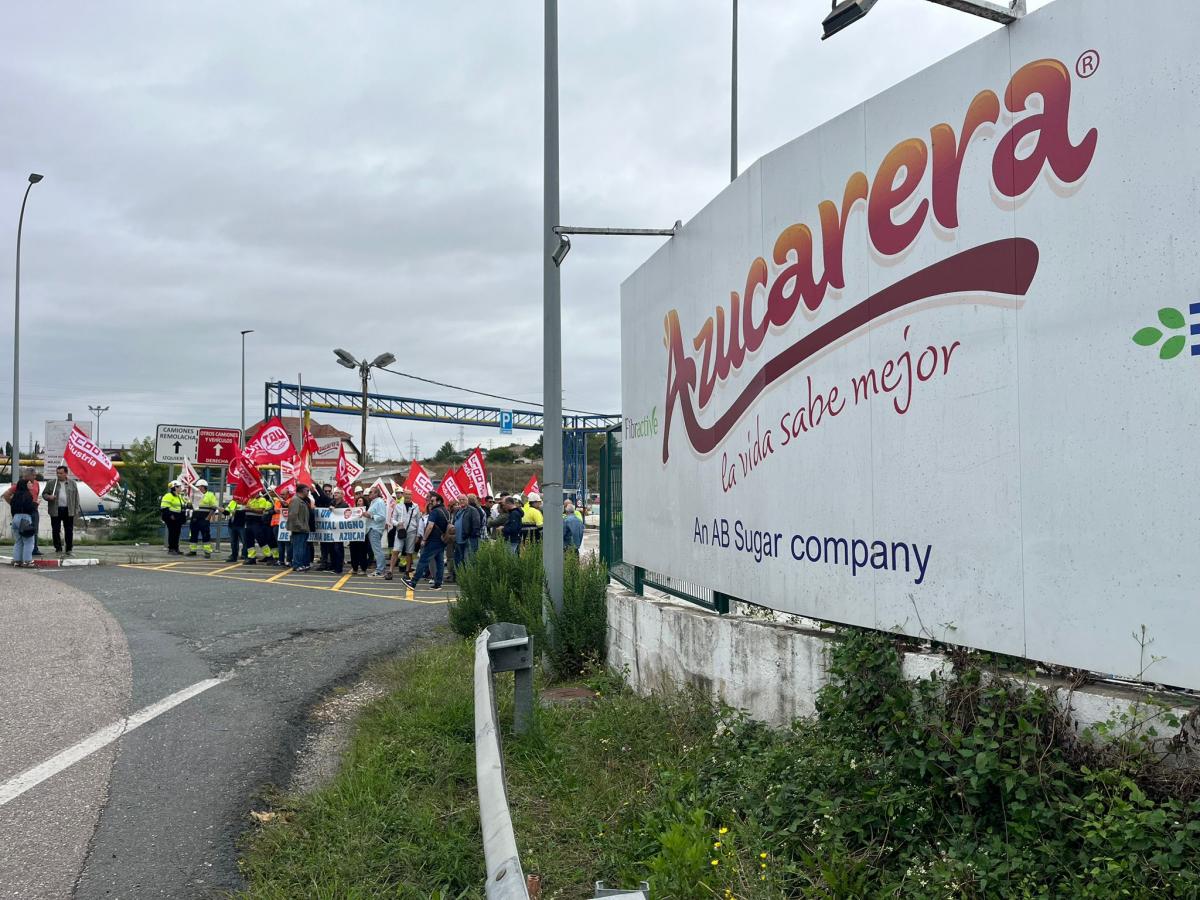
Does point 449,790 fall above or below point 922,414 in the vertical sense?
below

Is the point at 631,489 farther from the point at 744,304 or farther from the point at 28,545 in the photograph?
the point at 28,545

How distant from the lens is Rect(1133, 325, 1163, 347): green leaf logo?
3.28 m

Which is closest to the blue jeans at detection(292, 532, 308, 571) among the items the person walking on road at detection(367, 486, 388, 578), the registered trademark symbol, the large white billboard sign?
the person walking on road at detection(367, 486, 388, 578)

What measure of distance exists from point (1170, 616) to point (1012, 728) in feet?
2.10

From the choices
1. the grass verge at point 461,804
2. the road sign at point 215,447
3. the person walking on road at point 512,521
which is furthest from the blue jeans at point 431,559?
the road sign at point 215,447

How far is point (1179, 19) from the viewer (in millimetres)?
3219

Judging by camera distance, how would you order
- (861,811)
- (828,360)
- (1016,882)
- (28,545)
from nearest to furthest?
(1016,882) → (861,811) → (828,360) → (28,545)

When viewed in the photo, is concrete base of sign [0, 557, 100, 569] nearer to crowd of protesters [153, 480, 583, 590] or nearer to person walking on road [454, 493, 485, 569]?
crowd of protesters [153, 480, 583, 590]

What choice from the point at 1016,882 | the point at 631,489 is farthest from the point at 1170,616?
the point at 631,489

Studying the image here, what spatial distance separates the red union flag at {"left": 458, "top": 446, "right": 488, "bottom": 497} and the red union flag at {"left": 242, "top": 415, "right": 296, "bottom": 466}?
5.46 metres

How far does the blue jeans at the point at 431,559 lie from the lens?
1795 cm

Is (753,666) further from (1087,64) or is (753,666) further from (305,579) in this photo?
(305,579)

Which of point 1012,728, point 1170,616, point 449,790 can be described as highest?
point 1170,616

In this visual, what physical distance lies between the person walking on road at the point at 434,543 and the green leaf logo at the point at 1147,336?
14.8 m
